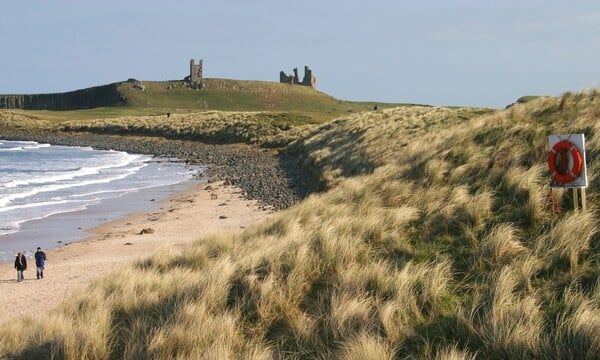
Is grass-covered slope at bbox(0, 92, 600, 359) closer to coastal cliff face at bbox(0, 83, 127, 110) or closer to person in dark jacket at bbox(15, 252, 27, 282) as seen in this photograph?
person in dark jacket at bbox(15, 252, 27, 282)

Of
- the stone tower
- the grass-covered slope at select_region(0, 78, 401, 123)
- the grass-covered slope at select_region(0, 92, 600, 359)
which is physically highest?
the stone tower

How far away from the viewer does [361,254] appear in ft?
25.8

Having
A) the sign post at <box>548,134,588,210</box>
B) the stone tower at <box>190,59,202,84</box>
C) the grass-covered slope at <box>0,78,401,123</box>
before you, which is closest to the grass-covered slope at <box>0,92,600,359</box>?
the sign post at <box>548,134,588,210</box>

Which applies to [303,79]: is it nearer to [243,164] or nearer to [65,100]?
[65,100]

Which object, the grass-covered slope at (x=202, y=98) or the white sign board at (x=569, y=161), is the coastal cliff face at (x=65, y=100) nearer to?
the grass-covered slope at (x=202, y=98)

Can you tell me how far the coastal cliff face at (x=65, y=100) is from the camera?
173125mm

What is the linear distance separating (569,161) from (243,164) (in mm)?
35972

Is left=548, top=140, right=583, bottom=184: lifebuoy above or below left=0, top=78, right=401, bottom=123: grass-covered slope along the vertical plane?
below

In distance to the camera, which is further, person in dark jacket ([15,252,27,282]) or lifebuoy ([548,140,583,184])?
person in dark jacket ([15,252,27,282])

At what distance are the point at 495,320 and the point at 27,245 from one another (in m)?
16.0

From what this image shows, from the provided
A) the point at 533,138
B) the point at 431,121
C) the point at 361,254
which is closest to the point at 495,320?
the point at 361,254

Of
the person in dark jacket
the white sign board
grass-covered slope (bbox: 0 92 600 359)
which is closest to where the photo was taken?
grass-covered slope (bbox: 0 92 600 359)

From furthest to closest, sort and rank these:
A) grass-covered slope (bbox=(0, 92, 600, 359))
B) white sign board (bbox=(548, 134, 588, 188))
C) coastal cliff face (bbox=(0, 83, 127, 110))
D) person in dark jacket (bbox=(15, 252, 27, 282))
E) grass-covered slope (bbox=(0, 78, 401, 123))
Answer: coastal cliff face (bbox=(0, 83, 127, 110)), grass-covered slope (bbox=(0, 78, 401, 123)), person in dark jacket (bbox=(15, 252, 27, 282)), white sign board (bbox=(548, 134, 588, 188)), grass-covered slope (bbox=(0, 92, 600, 359))

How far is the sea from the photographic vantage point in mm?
19812
